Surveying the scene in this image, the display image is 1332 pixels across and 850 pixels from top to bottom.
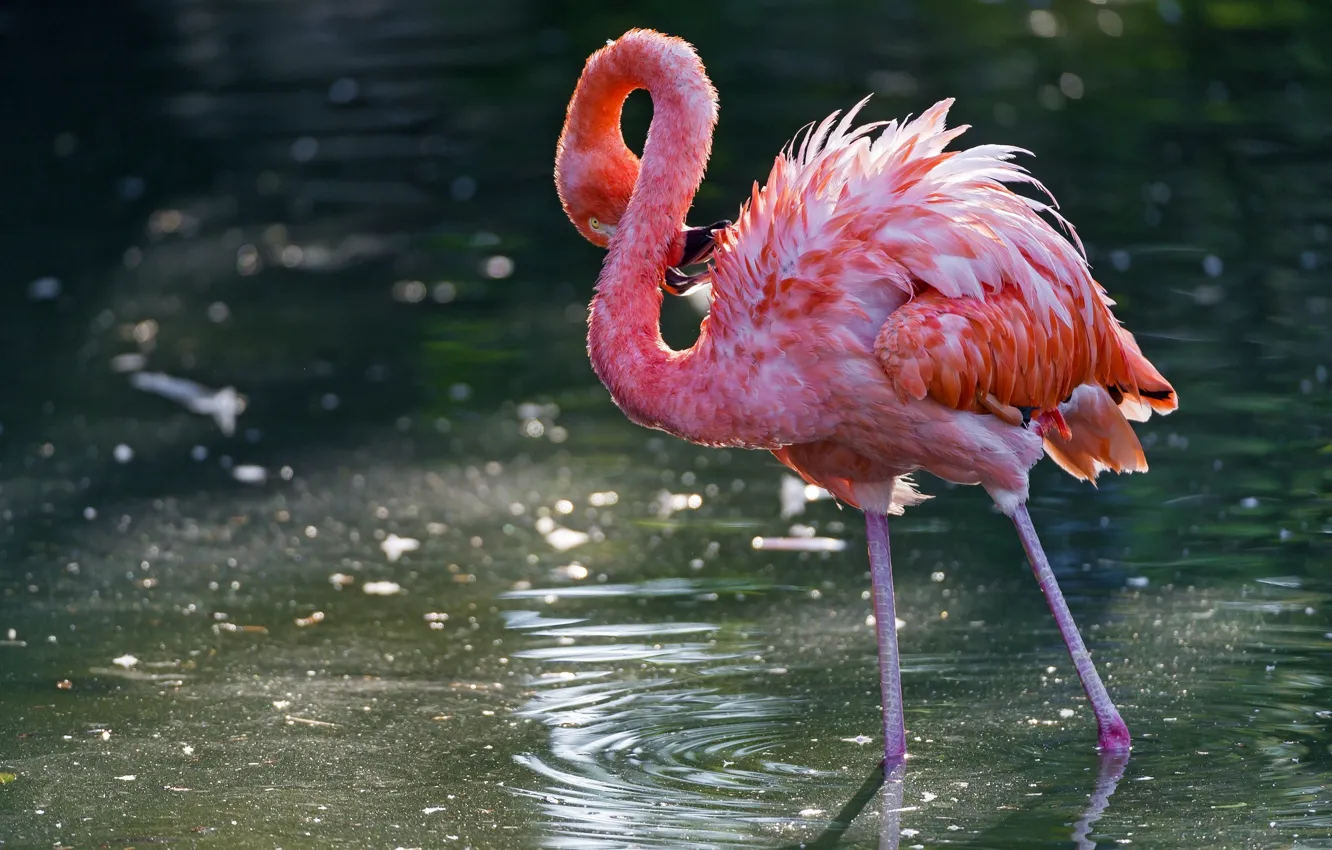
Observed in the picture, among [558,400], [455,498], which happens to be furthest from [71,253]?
[455,498]

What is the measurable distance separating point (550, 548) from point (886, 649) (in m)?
2.21

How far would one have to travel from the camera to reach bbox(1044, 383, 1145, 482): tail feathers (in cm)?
499

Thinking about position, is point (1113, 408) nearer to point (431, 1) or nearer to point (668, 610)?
point (668, 610)

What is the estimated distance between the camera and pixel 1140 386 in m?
A: 4.98

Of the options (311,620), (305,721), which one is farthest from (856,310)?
(311,620)

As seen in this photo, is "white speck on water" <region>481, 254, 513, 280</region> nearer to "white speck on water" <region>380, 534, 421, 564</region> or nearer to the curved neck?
"white speck on water" <region>380, 534, 421, 564</region>

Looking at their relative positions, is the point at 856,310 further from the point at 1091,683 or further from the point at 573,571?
the point at 573,571

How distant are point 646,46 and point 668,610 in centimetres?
196

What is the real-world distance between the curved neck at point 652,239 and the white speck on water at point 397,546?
210 centimetres

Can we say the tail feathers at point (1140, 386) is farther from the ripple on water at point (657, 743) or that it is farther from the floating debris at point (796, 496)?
the floating debris at point (796, 496)

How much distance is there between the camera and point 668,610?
5832mm

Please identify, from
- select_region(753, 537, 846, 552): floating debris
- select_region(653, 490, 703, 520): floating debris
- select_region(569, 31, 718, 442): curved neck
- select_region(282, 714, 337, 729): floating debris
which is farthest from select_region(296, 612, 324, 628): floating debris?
select_region(569, 31, 718, 442): curved neck

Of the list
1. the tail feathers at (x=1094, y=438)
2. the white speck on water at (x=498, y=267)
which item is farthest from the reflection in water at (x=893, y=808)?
the white speck on water at (x=498, y=267)

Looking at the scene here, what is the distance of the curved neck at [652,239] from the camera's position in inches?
178
